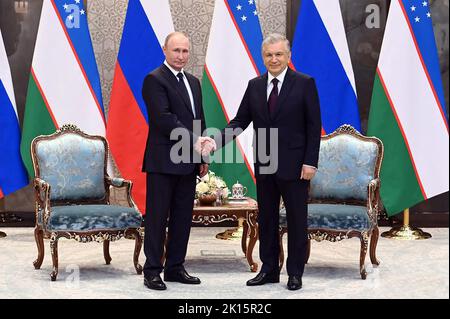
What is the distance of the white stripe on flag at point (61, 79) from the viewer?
6148mm

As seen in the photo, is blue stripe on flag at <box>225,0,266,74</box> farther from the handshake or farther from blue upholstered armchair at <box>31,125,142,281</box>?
the handshake

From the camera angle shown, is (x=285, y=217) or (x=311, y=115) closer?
(x=311, y=115)

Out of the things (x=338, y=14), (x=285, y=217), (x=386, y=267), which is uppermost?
(x=338, y=14)

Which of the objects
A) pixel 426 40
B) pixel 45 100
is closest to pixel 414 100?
pixel 426 40

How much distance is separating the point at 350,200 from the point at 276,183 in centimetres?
119

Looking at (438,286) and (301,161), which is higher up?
(301,161)

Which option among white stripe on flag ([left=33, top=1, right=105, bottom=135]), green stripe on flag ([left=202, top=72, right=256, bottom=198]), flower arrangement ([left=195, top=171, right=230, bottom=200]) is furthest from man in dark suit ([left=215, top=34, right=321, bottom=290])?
white stripe on flag ([left=33, top=1, right=105, bottom=135])

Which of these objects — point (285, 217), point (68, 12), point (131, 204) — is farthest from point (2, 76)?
point (285, 217)

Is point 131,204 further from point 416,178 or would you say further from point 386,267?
point 416,178

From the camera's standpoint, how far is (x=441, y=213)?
23.7 feet

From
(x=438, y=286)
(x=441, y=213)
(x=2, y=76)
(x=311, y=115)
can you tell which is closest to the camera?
(x=311, y=115)

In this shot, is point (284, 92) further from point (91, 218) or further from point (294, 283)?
point (91, 218)

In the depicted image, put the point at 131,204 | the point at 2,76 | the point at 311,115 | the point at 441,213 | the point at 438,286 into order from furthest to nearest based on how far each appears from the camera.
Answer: the point at 441,213
the point at 2,76
the point at 131,204
the point at 438,286
the point at 311,115

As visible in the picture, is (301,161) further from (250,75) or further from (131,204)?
(250,75)
